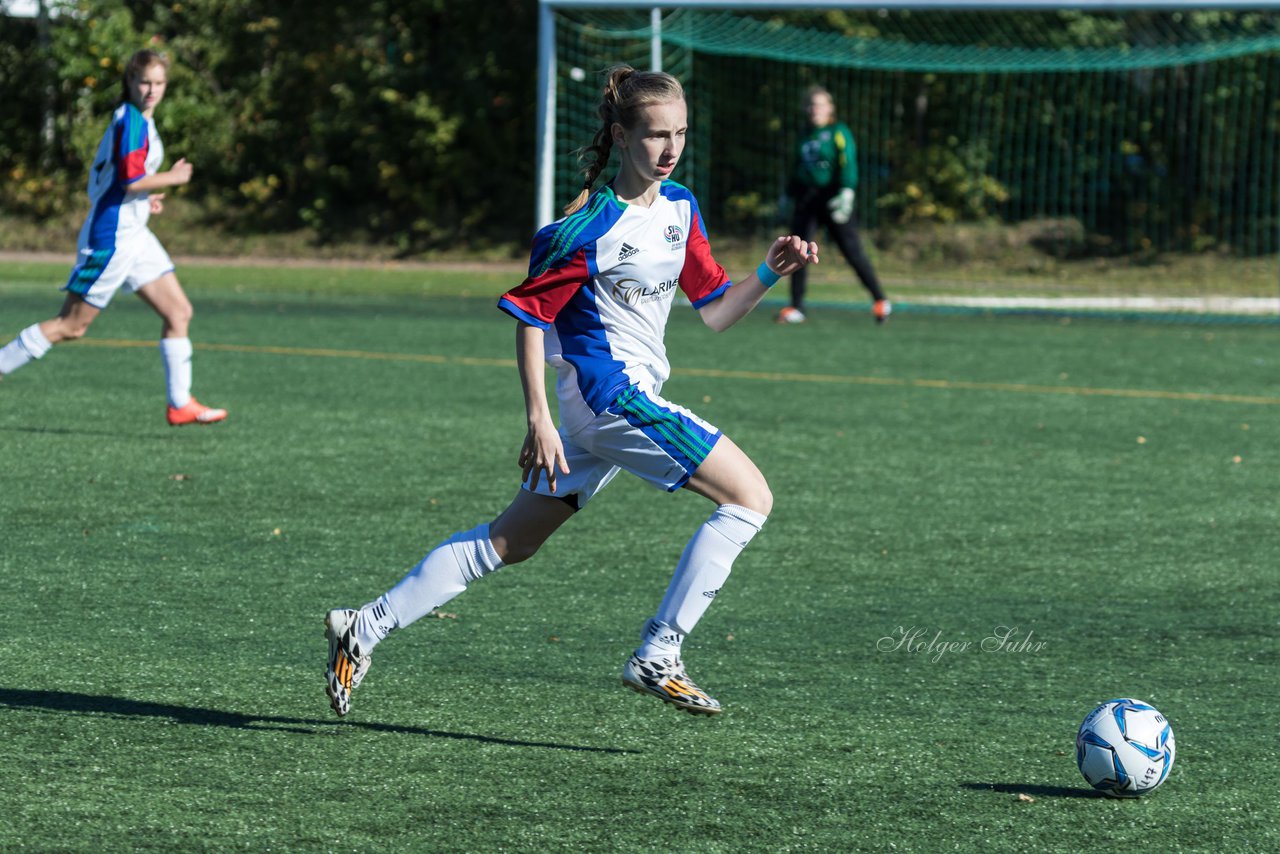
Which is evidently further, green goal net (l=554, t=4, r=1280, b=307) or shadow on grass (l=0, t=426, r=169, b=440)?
green goal net (l=554, t=4, r=1280, b=307)

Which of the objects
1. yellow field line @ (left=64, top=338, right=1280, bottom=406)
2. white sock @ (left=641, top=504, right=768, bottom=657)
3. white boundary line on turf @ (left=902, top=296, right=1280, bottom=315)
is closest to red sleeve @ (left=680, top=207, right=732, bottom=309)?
white sock @ (left=641, top=504, right=768, bottom=657)

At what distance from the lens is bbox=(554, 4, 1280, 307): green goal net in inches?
990

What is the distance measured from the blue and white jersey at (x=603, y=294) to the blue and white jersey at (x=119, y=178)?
5.20m

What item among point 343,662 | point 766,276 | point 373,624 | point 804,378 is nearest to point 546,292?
point 766,276

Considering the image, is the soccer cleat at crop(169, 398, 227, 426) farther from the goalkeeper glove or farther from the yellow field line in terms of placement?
the goalkeeper glove

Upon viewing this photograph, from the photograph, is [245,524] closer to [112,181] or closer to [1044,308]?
[112,181]

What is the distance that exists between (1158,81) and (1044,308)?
25.6 ft

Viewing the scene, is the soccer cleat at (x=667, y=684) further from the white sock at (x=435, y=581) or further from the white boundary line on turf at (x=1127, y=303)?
the white boundary line on turf at (x=1127, y=303)

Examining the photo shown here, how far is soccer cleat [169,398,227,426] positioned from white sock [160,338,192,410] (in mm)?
22

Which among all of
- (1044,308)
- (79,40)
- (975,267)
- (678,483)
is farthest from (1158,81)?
(678,483)

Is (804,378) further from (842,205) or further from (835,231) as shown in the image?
(835,231)

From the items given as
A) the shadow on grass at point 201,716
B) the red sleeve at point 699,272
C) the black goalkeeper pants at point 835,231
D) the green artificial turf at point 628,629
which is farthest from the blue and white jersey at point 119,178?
the black goalkeeper pants at point 835,231

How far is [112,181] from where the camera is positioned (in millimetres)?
9055

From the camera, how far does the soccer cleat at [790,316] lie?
56.3ft
